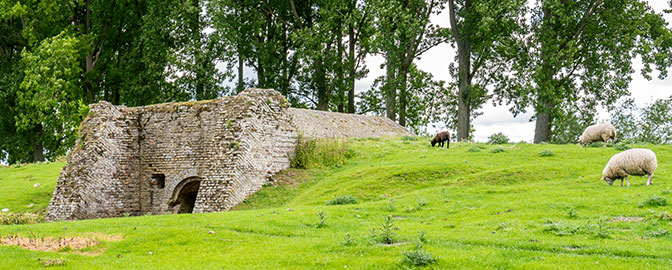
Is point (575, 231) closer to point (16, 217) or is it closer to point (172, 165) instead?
point (172, 165)

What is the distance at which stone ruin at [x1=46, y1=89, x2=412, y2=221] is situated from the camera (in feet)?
82.9

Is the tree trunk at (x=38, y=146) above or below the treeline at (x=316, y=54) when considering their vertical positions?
below

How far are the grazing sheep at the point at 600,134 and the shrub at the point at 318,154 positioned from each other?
12.6 meters

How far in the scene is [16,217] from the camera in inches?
939

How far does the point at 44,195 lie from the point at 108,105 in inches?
275

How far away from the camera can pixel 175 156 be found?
27.5 meters

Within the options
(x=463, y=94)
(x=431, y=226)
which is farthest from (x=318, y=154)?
(x=463, y=94)

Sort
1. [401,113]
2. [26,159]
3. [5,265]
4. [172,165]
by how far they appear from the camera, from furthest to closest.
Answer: [26,159] → [401,113] → [172,165] → [5,265]

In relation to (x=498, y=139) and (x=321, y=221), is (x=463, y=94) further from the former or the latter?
(x=321, y=221)

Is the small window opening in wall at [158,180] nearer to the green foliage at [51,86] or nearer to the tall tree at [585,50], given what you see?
the green foliage at [51,86]

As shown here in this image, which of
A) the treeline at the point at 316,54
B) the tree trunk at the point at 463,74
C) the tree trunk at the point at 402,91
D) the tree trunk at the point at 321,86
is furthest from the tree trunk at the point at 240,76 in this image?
the tree trunk at the point at 463,74

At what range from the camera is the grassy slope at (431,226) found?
11.3 metres

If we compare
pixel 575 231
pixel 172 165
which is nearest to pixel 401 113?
pixel 172 165

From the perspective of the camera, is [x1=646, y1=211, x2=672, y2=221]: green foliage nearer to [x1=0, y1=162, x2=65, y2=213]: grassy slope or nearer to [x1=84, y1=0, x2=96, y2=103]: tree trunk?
→ [x1=0, y1=162, x2=65, y2=213]: grassy slope
